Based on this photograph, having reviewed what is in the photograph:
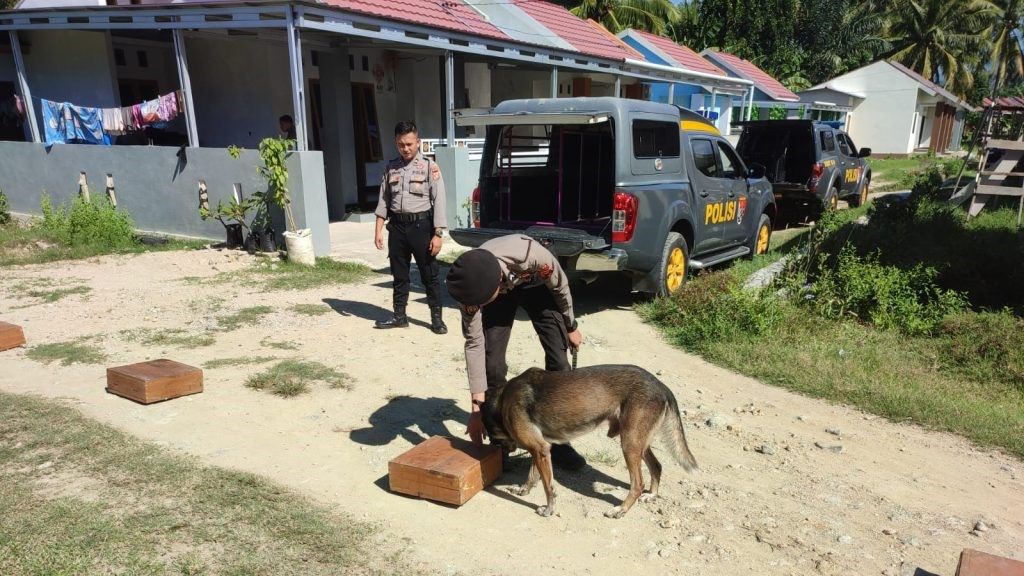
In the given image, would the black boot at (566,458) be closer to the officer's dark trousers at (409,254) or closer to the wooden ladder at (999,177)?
the officer's dark trousers at (409,254)

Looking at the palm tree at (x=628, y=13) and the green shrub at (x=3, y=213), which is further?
the palm tree at (x=628, y=13)

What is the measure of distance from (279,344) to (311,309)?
110 centimetres

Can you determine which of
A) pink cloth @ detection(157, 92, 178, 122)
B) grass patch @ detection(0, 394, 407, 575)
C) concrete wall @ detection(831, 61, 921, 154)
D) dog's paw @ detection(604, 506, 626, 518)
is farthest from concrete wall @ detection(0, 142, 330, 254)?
concrete wall @ detection(831, 61, 921, 154)

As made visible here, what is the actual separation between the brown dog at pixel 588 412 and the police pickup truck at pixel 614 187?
9.83ft

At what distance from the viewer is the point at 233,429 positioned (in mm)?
4211

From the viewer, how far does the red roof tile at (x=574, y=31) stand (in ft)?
51.9

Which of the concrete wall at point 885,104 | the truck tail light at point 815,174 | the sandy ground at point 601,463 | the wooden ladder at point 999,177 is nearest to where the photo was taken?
the sandy ground at point 601,463

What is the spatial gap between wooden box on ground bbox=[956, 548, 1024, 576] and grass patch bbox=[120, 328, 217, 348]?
18.2 feet

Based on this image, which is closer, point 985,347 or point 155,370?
point 155,370

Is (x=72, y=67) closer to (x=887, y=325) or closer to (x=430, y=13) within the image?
(x=430, y=13)

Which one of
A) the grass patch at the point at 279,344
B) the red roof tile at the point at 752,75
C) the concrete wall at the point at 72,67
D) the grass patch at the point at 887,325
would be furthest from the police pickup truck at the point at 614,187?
the red roof tile at the point at 752,75

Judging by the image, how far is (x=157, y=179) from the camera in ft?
34.4

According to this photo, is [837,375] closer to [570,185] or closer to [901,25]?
[570,185]

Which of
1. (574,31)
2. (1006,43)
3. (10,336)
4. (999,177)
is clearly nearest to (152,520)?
(10,336)
